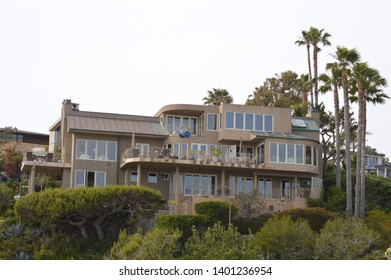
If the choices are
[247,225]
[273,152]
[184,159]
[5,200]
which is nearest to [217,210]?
[247,225]

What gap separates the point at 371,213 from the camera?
49.8 meters

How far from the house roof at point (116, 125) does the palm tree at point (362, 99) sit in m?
13.2

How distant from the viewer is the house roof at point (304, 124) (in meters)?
59.3

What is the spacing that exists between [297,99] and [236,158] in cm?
2137

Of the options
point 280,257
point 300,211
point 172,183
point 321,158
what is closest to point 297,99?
point 321,158

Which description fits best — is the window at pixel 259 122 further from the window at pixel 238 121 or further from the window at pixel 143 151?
the window at pixel 143 151

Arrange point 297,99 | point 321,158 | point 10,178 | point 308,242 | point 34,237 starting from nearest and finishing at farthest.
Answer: point 308,242 → point 34,237 → point 321,158 → point 10,178 → point 297,99

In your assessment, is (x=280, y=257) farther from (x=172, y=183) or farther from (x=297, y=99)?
(x=297, y=99)

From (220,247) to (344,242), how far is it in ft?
21.2

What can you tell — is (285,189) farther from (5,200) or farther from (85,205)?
(5,200)

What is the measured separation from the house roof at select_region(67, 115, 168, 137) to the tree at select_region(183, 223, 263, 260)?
45.9 ft

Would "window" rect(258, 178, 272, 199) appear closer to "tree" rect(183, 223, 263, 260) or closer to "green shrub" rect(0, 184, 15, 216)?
"tree" rect(183, 223, 263, 260)

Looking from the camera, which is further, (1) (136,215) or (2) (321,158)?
(2) (321,158)

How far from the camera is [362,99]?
53188mm
